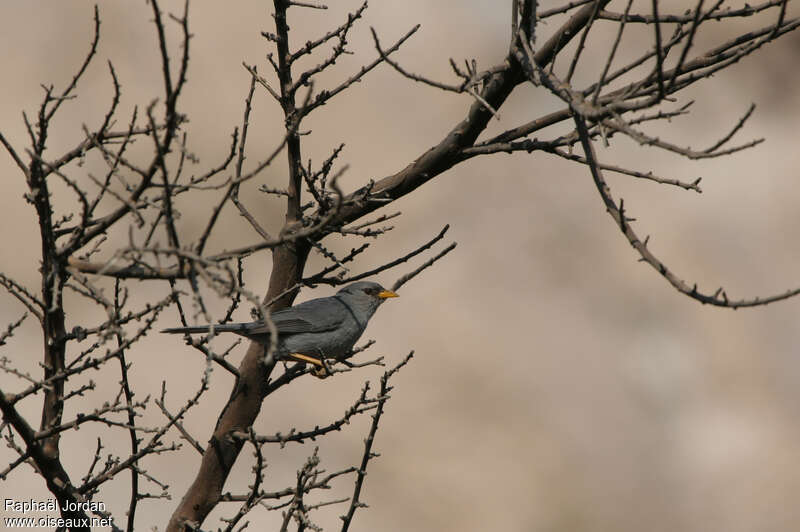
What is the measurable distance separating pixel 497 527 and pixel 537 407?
6.31 ft

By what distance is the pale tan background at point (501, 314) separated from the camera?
12.8 meters

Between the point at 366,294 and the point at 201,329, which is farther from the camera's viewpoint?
the point at 366,294

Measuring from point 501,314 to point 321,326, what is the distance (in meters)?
7.06

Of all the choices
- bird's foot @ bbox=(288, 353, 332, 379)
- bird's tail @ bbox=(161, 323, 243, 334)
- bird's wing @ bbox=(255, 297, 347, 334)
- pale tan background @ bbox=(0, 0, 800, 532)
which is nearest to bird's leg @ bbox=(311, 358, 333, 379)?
bird's foot @ bbox=(288, 353, 332, 379)

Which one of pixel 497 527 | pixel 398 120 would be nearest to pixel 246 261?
pixel 398 120

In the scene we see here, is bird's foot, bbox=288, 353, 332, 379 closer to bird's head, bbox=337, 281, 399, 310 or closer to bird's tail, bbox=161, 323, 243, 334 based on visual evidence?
bird's tail, bbox=161, 323, 243, 334

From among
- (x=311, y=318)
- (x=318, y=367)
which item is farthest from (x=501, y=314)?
(x=318, y=367)

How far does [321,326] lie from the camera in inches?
295

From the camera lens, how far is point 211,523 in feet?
48.9

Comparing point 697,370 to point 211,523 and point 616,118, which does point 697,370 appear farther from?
point 616,118

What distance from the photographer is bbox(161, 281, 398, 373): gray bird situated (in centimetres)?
730

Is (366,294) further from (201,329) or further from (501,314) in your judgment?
(501,314)

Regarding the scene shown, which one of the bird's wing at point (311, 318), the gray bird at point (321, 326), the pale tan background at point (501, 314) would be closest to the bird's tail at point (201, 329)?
the gray bird at point (321, 326)

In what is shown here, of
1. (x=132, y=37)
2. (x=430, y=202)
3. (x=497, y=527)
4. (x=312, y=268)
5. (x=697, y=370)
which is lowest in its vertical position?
(x=497, y=527)
